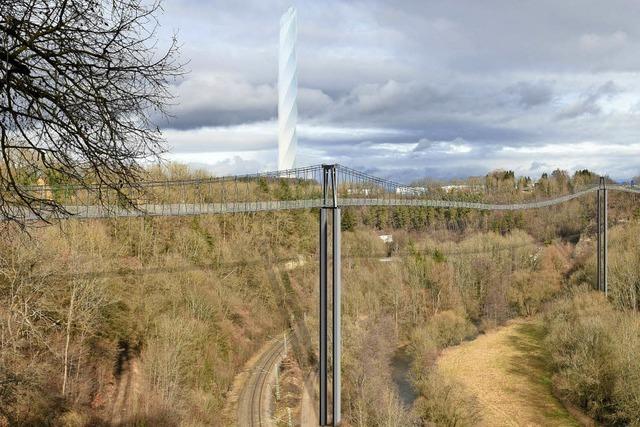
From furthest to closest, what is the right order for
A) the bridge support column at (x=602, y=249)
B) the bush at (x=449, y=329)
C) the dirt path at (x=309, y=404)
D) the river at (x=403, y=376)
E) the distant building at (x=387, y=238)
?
the distant building at (x=387, y=238)
the bridge support column at (x=602, y=249)
the bush at (x=449, y=329)
the river at (x=403, y=376)
the dirt path at (x=309, y=404)

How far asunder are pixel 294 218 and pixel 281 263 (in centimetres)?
536

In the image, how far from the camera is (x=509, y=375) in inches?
945

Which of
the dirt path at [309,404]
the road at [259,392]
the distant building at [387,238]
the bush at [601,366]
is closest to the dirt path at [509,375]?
the bush at [601,366]

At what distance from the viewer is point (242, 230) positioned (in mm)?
35844

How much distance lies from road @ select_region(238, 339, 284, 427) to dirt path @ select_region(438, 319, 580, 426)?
775cm

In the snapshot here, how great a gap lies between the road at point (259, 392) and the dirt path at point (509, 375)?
7750 mm

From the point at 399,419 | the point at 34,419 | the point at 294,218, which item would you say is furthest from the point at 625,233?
the point at 34,419

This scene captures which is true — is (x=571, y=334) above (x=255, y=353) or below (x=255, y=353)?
above

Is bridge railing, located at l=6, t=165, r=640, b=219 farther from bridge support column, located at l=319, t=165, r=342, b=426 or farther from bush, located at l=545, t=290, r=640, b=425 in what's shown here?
bush, located at l=545, t=290, r=640, b=425

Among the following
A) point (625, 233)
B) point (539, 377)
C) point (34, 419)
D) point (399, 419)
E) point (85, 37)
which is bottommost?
point (539, 377)

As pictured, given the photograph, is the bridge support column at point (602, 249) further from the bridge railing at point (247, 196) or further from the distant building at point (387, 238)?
the distant building at point (387, 238)

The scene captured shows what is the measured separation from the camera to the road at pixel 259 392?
17394mm

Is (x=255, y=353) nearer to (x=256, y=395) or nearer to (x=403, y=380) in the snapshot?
(x=256, y=395)

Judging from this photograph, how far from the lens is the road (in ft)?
57.1
